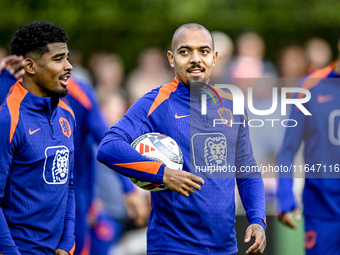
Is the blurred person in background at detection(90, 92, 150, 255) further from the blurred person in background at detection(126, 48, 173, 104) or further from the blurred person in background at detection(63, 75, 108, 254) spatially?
the blurred person in background at detection(126, 48, 173, 104)

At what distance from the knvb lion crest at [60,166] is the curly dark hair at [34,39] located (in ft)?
2.52

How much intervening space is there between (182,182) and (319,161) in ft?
9.02

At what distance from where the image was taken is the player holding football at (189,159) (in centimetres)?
458

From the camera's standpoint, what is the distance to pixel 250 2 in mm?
13977

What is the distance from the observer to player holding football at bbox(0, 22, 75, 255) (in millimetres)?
4688

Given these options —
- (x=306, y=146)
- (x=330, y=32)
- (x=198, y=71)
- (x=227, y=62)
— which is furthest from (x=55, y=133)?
(x=330, y=32)

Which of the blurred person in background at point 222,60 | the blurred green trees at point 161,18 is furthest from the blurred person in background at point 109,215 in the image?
the blurred green trees at point 161,18

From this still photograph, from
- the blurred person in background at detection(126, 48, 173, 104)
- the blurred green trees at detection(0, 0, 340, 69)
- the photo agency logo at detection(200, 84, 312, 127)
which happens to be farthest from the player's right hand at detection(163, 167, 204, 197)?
the blurred green trees at detection(0, 0, 340, 69)

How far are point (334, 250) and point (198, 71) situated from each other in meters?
2.75

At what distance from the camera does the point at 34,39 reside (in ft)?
16.5

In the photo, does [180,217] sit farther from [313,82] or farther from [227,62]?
[227,62]

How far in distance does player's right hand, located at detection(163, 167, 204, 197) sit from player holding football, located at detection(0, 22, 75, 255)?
962 mm

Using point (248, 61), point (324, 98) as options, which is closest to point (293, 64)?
point (248, 61)

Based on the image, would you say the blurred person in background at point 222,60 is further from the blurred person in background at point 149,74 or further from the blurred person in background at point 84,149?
the blurred person in background at point 84,149
